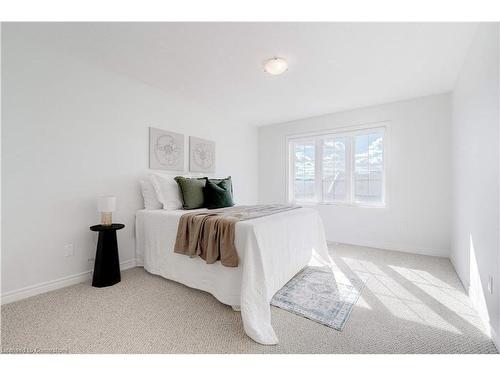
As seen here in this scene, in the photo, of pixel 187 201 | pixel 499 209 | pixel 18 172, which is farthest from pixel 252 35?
pixel 18 172

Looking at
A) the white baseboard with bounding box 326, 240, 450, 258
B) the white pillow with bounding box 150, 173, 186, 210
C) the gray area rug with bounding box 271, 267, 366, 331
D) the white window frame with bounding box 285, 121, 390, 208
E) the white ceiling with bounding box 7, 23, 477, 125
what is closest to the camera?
the gray area rug with bounding box 271, 267, 366, 331

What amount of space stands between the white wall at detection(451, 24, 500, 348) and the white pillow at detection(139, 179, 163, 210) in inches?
122

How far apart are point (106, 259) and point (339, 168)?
3.81 metres

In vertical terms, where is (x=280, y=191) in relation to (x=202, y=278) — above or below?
above

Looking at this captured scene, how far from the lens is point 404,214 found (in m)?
3.58

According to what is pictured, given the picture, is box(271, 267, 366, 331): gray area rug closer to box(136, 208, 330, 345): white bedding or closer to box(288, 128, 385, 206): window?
box(136, 208, 330, 345): white bedding

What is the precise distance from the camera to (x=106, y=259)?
7.63 feet

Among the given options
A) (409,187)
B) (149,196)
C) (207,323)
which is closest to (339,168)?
(409,187)

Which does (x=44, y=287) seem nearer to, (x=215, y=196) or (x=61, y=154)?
(x=61, y=154)

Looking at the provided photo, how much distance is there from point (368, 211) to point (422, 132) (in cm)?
144

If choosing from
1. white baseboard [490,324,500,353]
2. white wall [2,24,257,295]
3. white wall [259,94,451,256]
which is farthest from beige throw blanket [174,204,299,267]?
white wall [259,94,451,256]

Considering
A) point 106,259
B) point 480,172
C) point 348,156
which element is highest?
point 348,156

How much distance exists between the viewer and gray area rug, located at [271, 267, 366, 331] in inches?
69.7

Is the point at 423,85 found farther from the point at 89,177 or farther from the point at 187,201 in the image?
the point at 89,177
